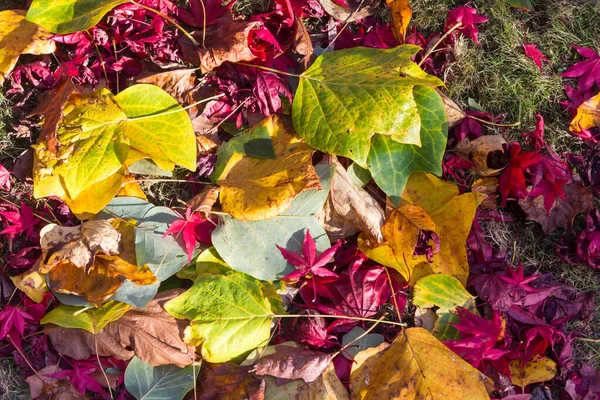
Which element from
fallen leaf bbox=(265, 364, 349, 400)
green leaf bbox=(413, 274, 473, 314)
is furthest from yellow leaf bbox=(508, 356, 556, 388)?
fallen leaf bbox=(265, 364, 349, 400)

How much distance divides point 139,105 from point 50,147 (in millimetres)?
315

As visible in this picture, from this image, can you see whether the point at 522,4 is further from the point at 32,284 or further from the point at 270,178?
the point at 32,284

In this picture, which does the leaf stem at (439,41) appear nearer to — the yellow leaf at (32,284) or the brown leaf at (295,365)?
the brown leaf at (295,365)

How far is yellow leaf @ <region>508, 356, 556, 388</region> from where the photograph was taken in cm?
196

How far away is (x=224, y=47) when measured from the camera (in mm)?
1941

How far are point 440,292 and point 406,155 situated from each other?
0.47 metres

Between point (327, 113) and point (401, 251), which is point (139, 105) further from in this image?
point (401, 251)

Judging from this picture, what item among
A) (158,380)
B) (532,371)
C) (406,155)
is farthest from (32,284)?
(532,371)

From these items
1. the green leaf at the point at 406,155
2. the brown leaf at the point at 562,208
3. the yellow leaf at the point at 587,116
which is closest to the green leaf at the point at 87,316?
the green leaf at the point at 406,155

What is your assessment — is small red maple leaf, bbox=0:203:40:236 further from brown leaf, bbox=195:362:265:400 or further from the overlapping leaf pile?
brown leaf, bbox=195:362:265:400

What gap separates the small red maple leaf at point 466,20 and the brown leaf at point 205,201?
105 centimetres

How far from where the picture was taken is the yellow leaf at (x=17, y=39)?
6.63 feet

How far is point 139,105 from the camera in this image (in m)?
1.95

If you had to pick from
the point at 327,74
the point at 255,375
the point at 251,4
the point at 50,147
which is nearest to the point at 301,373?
the point at 255,375
